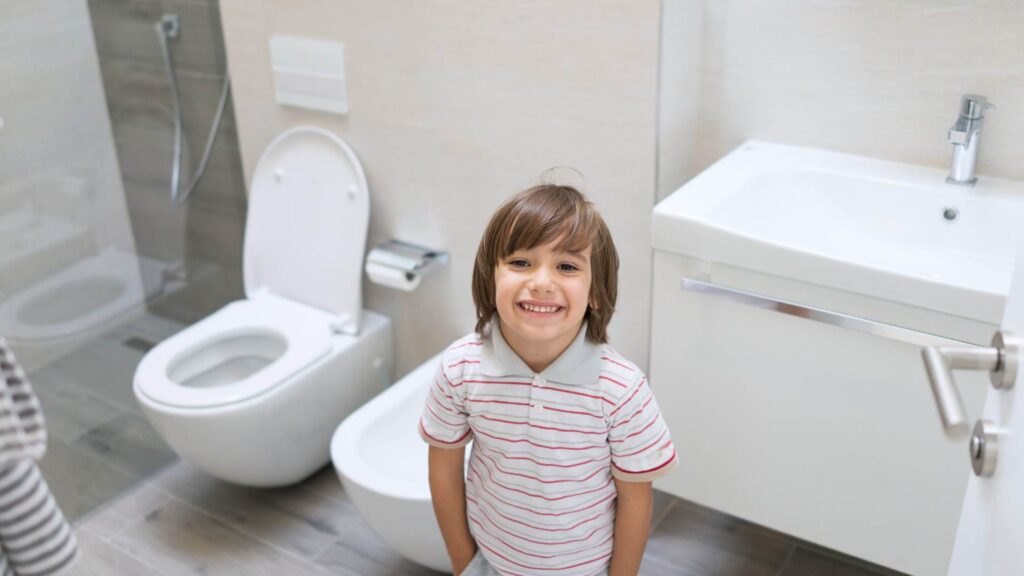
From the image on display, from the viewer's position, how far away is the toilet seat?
2.07 metres

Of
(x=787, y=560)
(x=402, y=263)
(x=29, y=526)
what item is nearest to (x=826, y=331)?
(x=787, y=560)

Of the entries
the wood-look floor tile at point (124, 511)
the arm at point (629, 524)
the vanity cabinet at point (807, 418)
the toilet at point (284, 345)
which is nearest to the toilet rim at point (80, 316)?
the toilet at point (284, 345)

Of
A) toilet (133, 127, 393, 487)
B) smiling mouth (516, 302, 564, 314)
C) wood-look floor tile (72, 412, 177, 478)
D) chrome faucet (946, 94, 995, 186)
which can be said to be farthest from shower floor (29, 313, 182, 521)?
chrome faucet (946, 94, 995, 186)

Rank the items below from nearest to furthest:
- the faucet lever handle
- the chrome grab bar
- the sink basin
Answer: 1. the chrome grab bar
2. the sink basin
3. the faucet lever handle

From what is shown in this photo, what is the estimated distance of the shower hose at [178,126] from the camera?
2.34 metres

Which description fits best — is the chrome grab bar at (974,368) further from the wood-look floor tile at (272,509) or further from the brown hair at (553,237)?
the wood-look floor tile at (272,509)

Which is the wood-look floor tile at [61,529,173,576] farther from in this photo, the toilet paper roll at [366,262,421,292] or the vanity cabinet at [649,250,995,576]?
the vanity cabinet at [649,250,995,576]

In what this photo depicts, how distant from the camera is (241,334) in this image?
2365 millimetres

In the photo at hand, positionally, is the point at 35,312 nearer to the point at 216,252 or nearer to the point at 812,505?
the point at 216,252

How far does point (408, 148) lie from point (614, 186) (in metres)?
0.53

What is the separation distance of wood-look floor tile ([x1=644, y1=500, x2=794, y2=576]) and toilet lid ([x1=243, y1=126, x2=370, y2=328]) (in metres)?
0.86

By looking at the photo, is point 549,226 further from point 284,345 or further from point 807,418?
point 284,345

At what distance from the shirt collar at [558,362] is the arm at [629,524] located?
0.16 meters

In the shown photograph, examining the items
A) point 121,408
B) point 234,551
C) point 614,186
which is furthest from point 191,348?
point 614,186
